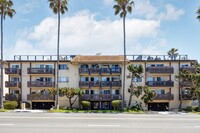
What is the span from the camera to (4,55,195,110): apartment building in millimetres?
54562

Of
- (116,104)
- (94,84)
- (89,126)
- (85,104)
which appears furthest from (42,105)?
(89,126)

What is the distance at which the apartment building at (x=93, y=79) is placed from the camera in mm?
54562

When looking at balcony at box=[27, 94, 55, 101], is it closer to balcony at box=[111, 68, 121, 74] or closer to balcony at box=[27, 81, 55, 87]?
balcony at box=[27, 81, 55, 87]

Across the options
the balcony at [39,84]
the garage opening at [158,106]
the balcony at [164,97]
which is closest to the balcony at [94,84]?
the balcony at [39,84]

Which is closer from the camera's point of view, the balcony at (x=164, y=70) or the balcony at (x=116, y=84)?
the balcony at (x=164, y=70)

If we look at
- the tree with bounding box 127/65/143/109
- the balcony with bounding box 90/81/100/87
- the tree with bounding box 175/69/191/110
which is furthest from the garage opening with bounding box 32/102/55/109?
the tree with bounding box 175/69/191/110

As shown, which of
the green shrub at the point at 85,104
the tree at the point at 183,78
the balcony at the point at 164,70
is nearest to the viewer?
the tree at the point at 183,78

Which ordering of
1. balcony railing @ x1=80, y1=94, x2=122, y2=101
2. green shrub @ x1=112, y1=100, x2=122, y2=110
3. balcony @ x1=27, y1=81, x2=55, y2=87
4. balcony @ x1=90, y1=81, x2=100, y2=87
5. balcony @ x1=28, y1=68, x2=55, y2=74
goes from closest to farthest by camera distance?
green shrub @ x1=112, y1=100, x2=122, y2=110 < balcony railing @ x1=80, y1=94, x2=122, y2=101 < balcony @ x1=90, y1=81, x2=100, y2=87 < balcony @ x1=27, y1=81, x2=55, y2=87 < balcony @ x1=28, y1=68, x2=55, y2=74

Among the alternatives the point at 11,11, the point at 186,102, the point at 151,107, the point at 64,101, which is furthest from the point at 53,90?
the point at 186,102

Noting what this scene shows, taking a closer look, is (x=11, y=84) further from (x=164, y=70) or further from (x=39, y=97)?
(x=164, y=70)

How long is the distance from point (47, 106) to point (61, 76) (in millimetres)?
6799

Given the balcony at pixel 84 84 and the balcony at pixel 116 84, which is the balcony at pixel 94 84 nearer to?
the balcony at pixel 84 84

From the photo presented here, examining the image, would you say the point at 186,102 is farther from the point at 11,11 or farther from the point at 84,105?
the point at 11,11

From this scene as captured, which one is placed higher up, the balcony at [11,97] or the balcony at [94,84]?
the balcony at [94,84]
